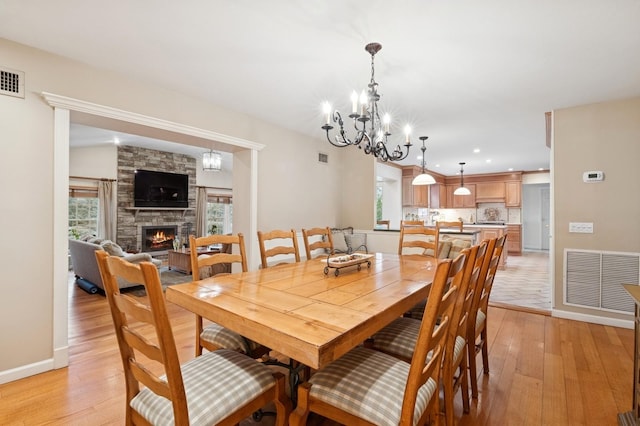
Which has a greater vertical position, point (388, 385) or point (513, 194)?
point (513, 194)

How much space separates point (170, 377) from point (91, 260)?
4.62 meters

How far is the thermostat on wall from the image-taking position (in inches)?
135

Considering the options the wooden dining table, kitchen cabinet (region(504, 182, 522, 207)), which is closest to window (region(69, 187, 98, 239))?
the wooden dining table

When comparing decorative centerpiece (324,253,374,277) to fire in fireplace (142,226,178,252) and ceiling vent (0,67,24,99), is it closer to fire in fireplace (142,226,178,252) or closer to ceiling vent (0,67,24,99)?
ceiling vent (0,67,24,99)

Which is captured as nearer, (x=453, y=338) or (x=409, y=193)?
(x=453, y=338)

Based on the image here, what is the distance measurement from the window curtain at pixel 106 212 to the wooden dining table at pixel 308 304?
240 inches

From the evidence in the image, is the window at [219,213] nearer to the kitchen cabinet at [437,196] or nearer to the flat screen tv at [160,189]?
the flat screen tv at [160,189]

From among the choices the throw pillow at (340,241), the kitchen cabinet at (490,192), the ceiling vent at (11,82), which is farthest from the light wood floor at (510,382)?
the kitchen cabinet at (490,192)

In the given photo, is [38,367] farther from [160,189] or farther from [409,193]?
[409,193]

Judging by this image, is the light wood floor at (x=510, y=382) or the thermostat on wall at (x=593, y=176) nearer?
the light wood floor at (x=510, y=382)

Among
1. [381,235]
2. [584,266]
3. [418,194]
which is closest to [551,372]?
[584,266]

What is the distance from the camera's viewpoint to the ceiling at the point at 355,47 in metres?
1.86

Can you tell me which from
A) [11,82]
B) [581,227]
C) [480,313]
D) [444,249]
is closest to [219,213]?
[11,82]

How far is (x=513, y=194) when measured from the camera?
873cm
